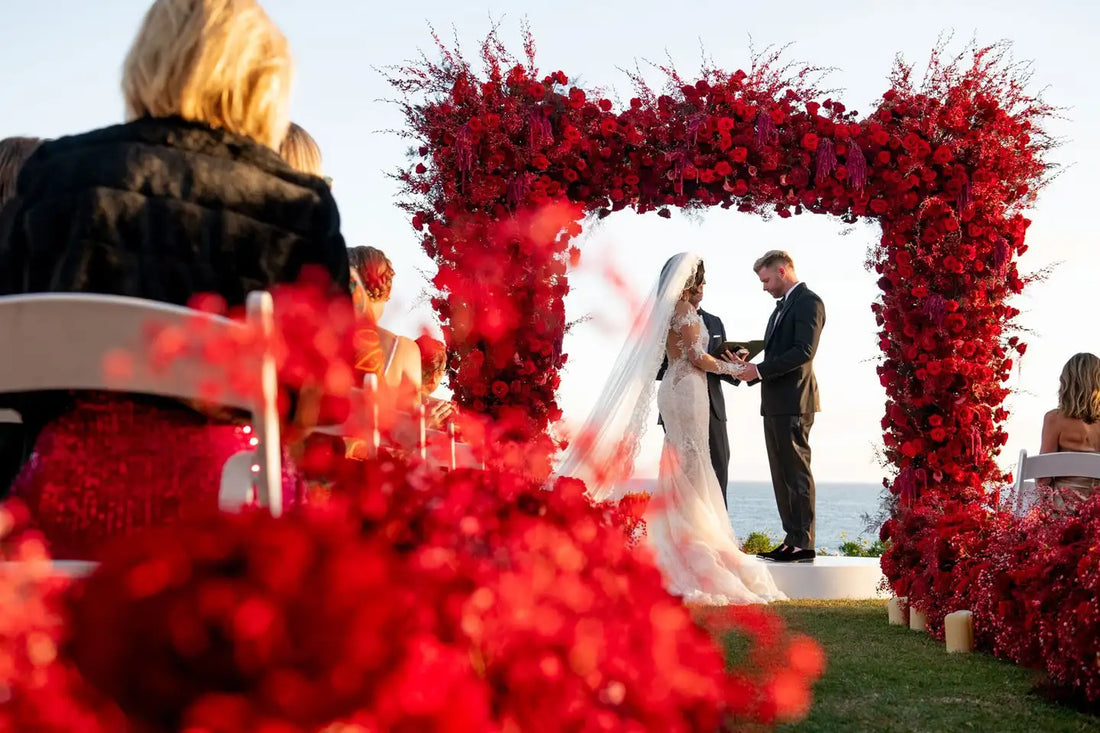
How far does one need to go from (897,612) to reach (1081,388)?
68.4 inches

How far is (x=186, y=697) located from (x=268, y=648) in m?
0.12

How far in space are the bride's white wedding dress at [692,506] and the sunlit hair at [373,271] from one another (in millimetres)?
3105

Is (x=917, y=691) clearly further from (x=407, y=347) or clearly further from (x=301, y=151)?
(x=301, y=151)

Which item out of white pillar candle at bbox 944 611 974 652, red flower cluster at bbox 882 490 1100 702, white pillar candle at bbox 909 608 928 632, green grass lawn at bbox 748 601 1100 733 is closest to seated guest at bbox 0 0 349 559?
green grass lawn at bbox 748 601 1100 733

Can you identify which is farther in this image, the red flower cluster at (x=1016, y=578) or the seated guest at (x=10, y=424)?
the red flower cluster at (x=1016, y=578)

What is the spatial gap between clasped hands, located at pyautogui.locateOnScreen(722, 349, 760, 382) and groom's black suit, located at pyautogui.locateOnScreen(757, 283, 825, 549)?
0.05 metres

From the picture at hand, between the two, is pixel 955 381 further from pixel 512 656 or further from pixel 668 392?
pixel 512 656

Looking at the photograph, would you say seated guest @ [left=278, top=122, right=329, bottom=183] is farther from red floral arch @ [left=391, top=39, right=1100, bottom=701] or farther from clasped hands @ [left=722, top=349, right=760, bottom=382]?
clasped hands @ [left=722, top=349, right=760, bottom=382]

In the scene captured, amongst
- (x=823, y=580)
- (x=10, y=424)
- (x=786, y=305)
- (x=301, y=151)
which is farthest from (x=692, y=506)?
(x=10, y=424)

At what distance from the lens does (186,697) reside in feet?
3.84

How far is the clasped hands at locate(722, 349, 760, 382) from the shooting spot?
8.33 metres

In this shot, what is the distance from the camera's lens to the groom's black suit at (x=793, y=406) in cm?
826

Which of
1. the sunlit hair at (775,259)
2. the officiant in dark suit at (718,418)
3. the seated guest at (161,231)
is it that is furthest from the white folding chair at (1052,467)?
the seated guest at (161,231)

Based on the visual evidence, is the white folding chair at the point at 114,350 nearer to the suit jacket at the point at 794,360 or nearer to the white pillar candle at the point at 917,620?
the white pillar candle at the point at 917,620
